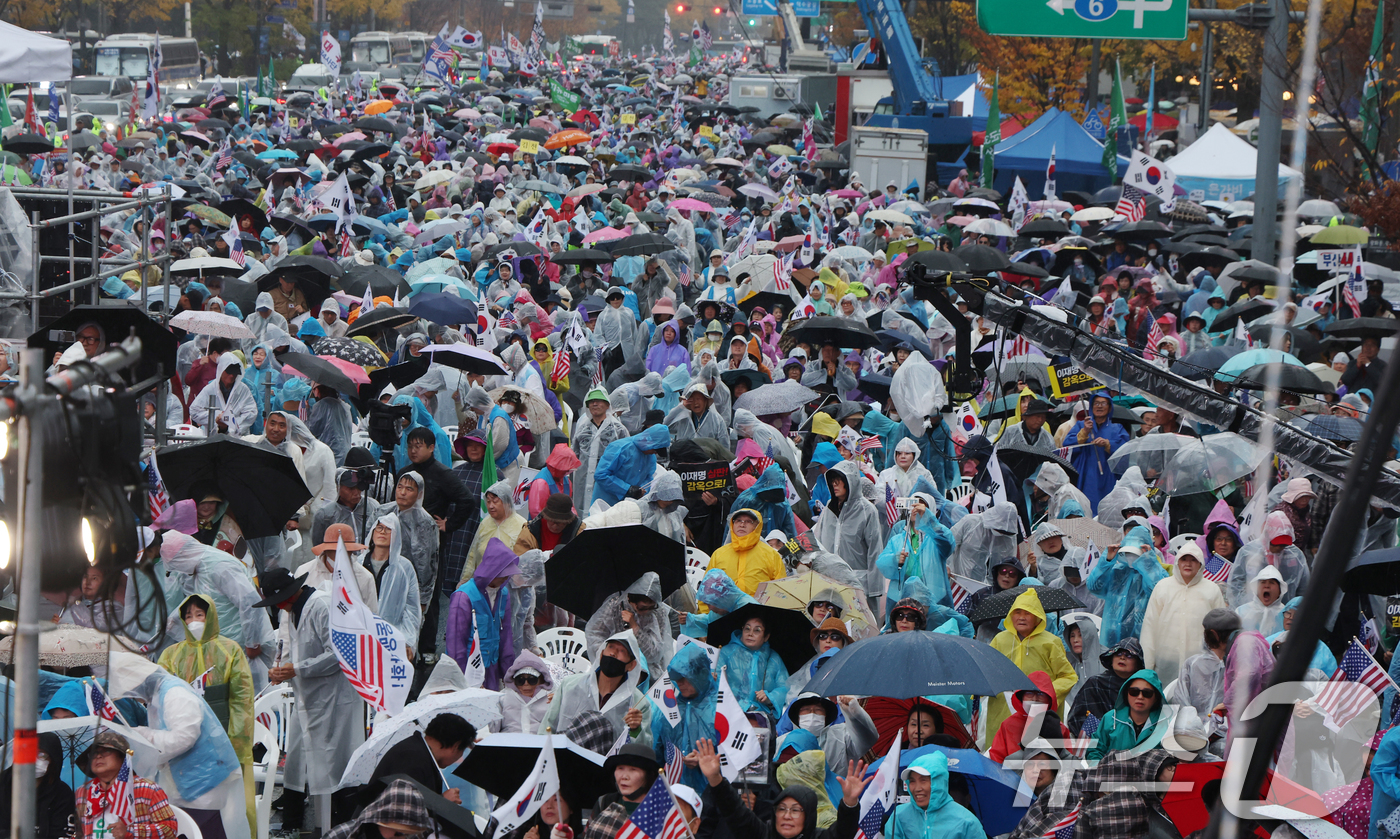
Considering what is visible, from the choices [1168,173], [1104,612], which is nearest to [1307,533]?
[1104,612]

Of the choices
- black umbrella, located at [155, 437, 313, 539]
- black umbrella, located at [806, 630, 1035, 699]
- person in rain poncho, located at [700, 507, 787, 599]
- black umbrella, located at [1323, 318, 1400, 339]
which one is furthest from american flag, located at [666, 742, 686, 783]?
black umbrella, located at [1323, 318, 1400, 339]

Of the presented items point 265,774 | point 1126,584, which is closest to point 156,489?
point 265,774

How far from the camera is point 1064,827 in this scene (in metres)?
6.16

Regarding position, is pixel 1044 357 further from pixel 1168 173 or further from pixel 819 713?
pixel 1168 173

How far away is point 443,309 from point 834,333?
342 centimetres

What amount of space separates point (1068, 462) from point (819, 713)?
5102mm

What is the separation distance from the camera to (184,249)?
1825cm

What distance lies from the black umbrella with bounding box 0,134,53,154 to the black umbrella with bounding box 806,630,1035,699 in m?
21.6

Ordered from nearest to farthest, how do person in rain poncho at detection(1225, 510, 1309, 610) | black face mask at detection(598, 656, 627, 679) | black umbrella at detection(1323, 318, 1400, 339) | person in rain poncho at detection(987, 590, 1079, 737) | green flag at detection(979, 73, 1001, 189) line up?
black face mask at detection(598, 656, 627, 679) < person in rain poncho at detection(987, 590, 1079, 737) < person in rain poncho at detection(1225, 510, 1309, 610) < black umbrella at detection(1323, 318, 1400, 339) < green flag at detection(979, 73, 1001, 189)

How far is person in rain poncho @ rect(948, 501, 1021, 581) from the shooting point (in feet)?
33.2

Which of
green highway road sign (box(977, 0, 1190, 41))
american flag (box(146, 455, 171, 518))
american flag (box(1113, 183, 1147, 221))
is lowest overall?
american flag (box(146, 455, 171, 518))

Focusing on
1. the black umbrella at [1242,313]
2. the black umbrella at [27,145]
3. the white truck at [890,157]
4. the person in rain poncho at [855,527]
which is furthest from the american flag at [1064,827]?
the white truck at [890,157]

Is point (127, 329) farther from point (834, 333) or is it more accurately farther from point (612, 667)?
point (834, 333)

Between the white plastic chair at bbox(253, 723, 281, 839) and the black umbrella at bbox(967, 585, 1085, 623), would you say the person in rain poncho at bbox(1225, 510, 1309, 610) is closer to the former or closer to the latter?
the black umbrella at bbox(967, 585, 1085, 623)
